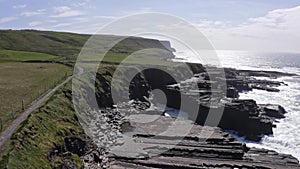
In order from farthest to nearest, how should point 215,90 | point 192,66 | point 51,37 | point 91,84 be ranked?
point 51,37
point 192,66
point 215,90
point 91,84

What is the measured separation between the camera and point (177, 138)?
140ft

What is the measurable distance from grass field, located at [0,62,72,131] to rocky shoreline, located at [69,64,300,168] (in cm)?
871

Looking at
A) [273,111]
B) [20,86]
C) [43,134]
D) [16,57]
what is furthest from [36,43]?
[43,134]

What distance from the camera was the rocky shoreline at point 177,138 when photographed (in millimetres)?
35625

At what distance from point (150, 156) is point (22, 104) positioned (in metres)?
16.3

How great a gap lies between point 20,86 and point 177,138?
996 inches

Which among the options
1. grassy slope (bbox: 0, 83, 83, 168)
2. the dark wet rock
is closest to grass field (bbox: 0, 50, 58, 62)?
grassy slope (bbox: 0, 83, 83, 168)

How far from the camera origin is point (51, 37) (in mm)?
178375

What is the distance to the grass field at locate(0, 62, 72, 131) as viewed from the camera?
111 ft

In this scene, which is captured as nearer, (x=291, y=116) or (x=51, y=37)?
(x=291, y=116)

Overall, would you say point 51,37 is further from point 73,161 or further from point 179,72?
point 73,161

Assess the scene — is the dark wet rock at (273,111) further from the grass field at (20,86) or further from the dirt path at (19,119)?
the dirt path at (19,119)

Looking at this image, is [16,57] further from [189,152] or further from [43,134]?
[189,152]

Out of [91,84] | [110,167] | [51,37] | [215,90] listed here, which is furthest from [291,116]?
[51,37]
